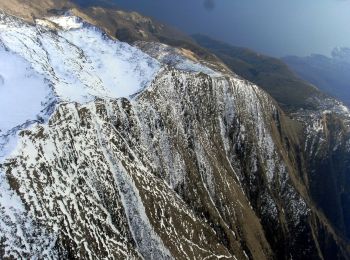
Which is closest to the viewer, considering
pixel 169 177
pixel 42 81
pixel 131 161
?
pixel 42 81

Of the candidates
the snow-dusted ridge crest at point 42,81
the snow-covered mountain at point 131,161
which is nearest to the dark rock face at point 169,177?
the snow-covered mountain at point 131,161

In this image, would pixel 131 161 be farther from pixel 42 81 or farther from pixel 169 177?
pixel 42 81

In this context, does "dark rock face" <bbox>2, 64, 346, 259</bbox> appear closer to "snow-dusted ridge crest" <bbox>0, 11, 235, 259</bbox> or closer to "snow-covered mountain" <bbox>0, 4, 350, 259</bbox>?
"snow-covered mountain" <bbox>0, 4, 350, 259</bbox>

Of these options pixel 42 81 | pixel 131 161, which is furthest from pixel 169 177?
pixel 42 81

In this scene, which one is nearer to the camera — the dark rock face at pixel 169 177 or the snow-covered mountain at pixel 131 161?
the snow-covered mountain at pixel 131 161

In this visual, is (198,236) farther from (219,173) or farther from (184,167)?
(219,173)

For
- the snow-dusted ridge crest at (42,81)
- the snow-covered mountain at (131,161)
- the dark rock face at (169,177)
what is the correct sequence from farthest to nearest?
1. the dark rock face at (169,177)
2. the snow-covered mountain at (131,161)
3. the snow-dusted ridge crest at (42,81)

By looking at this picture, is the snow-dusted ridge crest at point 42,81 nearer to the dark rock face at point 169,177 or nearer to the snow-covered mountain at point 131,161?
the snow-covered mountain at point 131,161

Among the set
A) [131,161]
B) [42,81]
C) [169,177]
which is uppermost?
[42,81]
